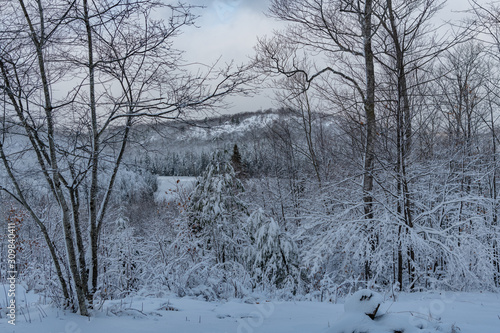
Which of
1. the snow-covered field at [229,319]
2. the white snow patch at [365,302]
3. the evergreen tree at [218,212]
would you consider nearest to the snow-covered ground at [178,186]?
the evergreen tree at [218,212]

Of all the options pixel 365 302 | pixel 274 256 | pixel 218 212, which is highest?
pixel 218 212

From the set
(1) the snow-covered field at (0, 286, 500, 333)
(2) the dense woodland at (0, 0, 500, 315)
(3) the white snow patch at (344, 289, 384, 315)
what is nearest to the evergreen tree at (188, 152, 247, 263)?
(2) the dense woodland at (0, 0, 500, 315)

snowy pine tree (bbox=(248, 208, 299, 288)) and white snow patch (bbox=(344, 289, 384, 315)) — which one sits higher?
white snow patch (bbox=(344, 289, 384, 315))

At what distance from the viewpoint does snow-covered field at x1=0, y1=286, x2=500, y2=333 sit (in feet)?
8.84

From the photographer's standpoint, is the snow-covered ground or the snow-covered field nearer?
the snow-covered field

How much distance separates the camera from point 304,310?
11.4 ft

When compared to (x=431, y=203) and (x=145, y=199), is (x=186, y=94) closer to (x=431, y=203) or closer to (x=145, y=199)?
(x=431, y=203)

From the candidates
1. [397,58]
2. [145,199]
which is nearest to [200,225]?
[397,58]

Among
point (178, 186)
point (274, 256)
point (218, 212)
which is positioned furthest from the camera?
point (178, 186)

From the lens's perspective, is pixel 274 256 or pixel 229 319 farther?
pixel 274 256

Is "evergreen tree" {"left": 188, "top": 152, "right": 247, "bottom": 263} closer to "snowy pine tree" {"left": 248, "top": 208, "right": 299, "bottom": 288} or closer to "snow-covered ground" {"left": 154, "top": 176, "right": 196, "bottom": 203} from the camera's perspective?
"snow-covered ground" {"left": 154, "top": 176, "right": 196, "bottom": 203}

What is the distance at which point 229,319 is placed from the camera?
10.5 ft

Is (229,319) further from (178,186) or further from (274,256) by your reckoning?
(178,186)

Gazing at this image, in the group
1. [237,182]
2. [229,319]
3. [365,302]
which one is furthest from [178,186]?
[365,302]
